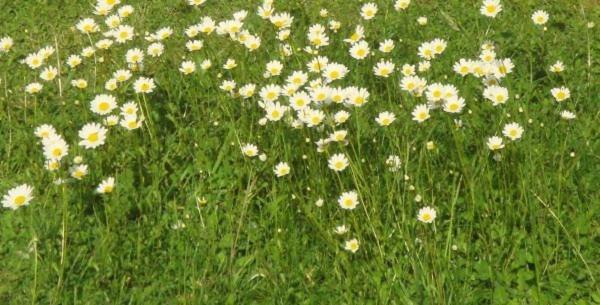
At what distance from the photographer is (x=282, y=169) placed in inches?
114

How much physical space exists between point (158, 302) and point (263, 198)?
2.03 feet

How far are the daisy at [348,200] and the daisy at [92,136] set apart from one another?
1019mm

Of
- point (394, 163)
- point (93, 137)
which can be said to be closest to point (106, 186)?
point (93, 137)

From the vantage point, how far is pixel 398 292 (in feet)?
8.02

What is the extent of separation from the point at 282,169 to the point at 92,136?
0.81 metres

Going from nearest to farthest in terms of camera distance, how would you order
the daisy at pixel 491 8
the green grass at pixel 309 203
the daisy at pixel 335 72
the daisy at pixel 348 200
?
the green grass at pixel 309 203 → the daisy at pixel 348 200 → the daisy at pixel 335 72 → the daisy at pixel 491 8

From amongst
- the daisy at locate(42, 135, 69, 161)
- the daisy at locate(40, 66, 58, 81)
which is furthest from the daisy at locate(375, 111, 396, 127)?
the daisy at locate(40, 66, 58, 81)

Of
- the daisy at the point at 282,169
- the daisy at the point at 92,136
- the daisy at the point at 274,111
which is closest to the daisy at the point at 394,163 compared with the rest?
the daisy at the point at 282,169

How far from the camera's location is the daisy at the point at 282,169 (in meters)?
2.87

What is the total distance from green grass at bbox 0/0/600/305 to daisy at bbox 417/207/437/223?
1.5 inches

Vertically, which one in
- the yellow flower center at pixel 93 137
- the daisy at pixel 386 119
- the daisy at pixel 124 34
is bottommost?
the daisy at pixel 386 119

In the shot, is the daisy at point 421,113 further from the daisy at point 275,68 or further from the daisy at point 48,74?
the daisy at point 48,74

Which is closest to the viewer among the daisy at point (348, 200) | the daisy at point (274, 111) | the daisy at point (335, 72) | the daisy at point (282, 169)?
the daisy at point (348, 200)

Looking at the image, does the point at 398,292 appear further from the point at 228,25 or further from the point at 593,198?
the point at 228,25
